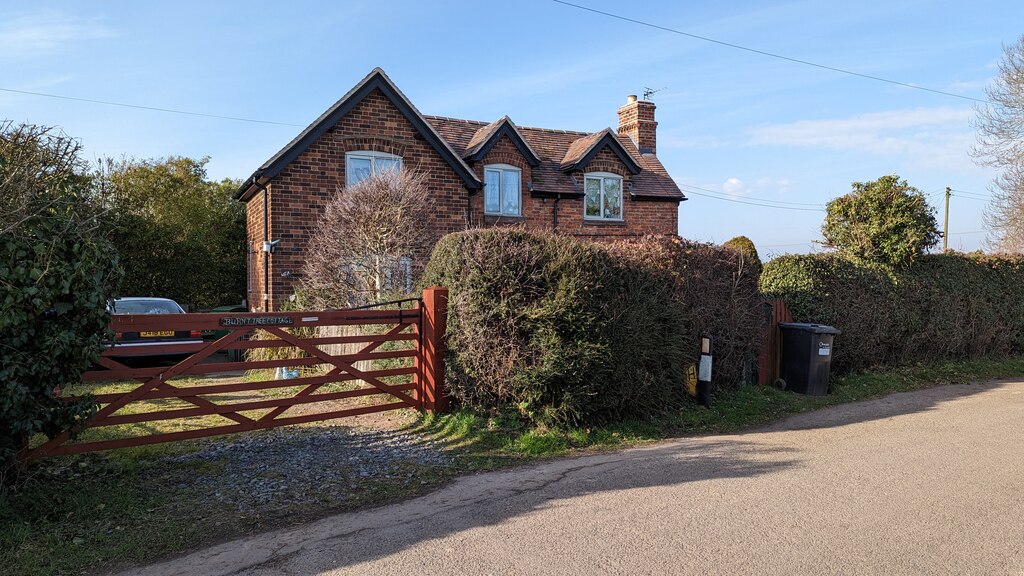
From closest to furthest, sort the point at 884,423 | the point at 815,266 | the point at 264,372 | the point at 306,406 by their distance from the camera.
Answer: the point at 884,423 < the point at 306,406 < the point at 815,266 < the point at 264,372

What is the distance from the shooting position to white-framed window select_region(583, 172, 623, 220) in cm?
2116

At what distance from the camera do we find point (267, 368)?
8.13 m

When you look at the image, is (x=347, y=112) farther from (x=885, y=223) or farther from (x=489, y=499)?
(x=489, y=499)

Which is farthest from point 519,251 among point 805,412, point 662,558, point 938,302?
point 938,302

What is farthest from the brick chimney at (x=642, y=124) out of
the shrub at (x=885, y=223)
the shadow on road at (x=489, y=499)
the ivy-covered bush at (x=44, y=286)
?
the ivy-covered bush at (x=44, y=286)

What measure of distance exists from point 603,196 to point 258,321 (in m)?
15.5

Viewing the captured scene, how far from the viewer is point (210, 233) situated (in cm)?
2248

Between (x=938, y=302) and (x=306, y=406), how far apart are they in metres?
12.6

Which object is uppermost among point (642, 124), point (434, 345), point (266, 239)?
point (642, 124)

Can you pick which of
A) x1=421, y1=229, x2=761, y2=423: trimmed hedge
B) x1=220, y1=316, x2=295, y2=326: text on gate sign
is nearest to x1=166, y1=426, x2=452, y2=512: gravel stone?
x1=421, y1=229, x2=761, y2=423: trimmed hedge

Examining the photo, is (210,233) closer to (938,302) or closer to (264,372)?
(264,372)

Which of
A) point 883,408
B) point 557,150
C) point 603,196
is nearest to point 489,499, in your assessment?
point 883,408

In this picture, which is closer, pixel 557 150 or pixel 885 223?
pixel 885 223

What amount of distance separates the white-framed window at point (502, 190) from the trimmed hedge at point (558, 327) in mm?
10812
